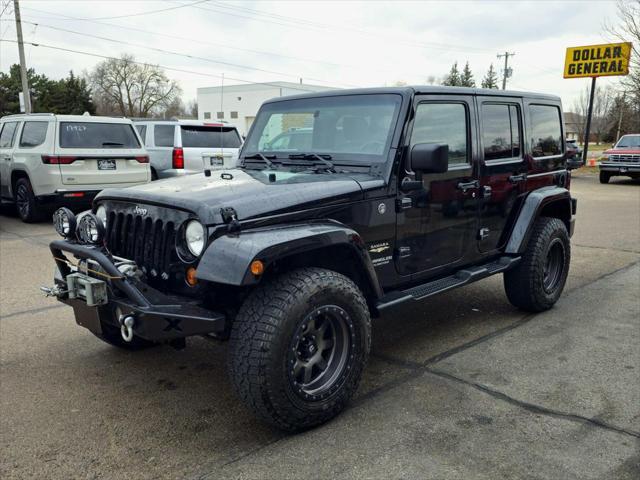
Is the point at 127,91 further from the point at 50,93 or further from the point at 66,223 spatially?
the point at 66,223

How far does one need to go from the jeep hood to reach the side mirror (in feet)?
0.90

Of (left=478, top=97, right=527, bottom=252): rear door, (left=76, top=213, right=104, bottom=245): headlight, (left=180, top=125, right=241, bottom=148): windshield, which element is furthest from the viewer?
(left=180, top=125, right=241, bottom=148): windshield

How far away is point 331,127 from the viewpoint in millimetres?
4008

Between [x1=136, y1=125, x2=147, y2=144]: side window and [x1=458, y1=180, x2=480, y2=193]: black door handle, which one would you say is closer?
[x1=458, y1=180, x2=480, y2=193]: black door handle

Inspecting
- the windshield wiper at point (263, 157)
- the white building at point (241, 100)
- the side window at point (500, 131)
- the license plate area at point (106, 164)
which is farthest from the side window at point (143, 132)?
the side window at point (500, 131)

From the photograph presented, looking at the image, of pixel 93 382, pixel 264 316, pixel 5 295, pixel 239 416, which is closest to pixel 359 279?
pixel 264 316

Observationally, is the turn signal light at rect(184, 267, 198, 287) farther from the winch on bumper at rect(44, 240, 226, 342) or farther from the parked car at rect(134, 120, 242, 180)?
the parked car at rect(134, 120, 242, 180)

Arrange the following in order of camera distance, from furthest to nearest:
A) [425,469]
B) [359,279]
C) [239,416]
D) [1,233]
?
[1,233] < [359,279] < [239,416] < [425,469]

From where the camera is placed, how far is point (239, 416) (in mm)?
3277

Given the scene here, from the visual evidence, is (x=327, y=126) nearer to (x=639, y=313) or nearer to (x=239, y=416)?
(x=239, y=416)

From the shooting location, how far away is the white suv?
30.5ft

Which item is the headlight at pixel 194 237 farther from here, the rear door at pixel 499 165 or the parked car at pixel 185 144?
the parked car at pixel 185 144

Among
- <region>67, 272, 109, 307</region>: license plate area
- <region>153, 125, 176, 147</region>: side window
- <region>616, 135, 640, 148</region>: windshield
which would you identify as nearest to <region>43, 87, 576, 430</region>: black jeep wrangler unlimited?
<region>67, 272, 109, 307</region>: license plate area

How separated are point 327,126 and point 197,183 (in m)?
1.06
